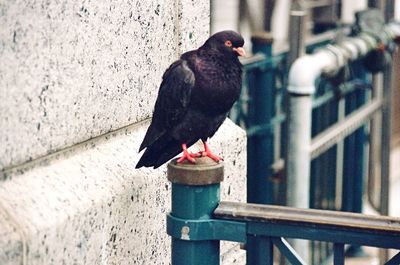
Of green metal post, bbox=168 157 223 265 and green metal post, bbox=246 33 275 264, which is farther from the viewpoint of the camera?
green metal post, bbox=246 33 275 264

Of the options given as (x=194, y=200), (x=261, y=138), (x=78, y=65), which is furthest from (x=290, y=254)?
(x=261, y=138)

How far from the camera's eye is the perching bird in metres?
2.49

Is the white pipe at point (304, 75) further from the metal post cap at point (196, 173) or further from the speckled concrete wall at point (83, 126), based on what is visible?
the metal post cap at point (196, 173)

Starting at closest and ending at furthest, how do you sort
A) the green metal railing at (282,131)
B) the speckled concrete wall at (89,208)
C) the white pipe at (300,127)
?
1. the speckled concrete wall at (89,208)
2. the white pipe at (300,127)
3. the green metal railing at (282,131)

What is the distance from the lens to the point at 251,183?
555 centimetres

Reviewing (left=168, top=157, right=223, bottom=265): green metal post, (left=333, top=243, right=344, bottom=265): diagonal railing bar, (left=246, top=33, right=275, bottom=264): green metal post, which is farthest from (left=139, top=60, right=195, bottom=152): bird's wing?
(left=246, top=33, right=275, bottom=264): green metal post

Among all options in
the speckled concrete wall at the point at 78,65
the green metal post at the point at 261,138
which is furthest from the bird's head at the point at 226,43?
the green metal post at the point at 261,138

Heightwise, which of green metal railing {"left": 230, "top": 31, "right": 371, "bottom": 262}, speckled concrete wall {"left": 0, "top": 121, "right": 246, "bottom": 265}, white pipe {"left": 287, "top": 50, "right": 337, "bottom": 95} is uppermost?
speckled concrete wall {"left": 0, "top": 121, "right": 246, "bottom": 265}

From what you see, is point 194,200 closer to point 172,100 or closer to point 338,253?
point 172,100

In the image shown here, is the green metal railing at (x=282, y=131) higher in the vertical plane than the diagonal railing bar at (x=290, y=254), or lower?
lower

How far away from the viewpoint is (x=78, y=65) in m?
2.43

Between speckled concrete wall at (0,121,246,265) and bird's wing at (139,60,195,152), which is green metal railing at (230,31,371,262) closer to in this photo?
speckled concrete wall at (0,121,246,265)

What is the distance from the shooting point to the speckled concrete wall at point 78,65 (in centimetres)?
216

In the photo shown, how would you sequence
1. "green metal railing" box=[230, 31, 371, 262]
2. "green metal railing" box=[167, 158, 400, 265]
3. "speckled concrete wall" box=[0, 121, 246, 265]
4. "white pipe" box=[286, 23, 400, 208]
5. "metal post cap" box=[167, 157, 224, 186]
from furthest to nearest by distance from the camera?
"green metal railing" box=[230, 31, 371, 262] < "white pipe" box=[286, 23, 400, 208] < "metal post cap" box=[167, 157, 224, 186] < "green metal railing" box=[167, 158, 400, 265] < "speckled concrete wall" box=[0, 121, 246, 265]
